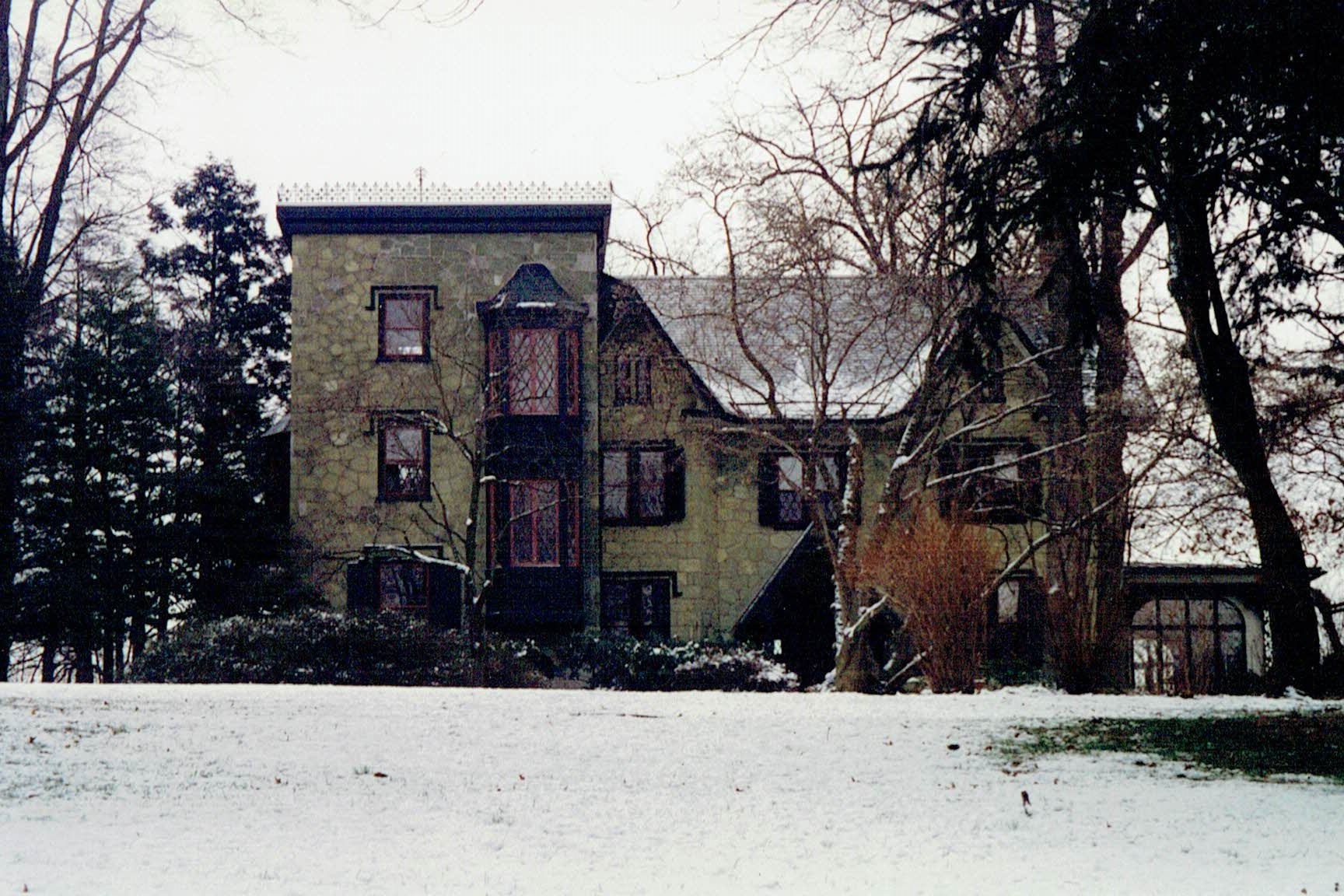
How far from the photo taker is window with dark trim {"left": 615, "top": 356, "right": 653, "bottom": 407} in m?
26.7

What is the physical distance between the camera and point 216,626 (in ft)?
65.9

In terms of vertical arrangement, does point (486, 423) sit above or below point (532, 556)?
above

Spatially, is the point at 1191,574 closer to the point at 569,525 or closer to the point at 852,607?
the point at 852,607

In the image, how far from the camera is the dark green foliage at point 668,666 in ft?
71.9

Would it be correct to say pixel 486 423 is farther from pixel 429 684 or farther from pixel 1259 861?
pixel 1259 861

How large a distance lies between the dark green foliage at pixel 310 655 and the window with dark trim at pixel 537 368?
250 inches

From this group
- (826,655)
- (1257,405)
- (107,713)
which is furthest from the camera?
(826,655)

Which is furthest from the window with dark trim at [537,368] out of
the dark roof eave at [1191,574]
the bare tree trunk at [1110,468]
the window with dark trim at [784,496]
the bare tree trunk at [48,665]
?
the dark roof eave at [1191,574]

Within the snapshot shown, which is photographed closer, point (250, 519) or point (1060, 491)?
point (1060, 491)

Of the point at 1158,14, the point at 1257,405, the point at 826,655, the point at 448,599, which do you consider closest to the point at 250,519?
the point at 448,599

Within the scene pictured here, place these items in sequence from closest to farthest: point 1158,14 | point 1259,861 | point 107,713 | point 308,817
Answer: point 1259,861 < point 308,817 < point 1158,14 < point 107,713

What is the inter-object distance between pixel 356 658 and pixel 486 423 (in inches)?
267

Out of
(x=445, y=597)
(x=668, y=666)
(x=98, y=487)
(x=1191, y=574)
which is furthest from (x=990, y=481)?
(x=98, y=487)

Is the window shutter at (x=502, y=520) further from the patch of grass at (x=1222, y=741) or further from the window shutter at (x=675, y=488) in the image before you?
the patch of grass at (x=1222, y=741)
